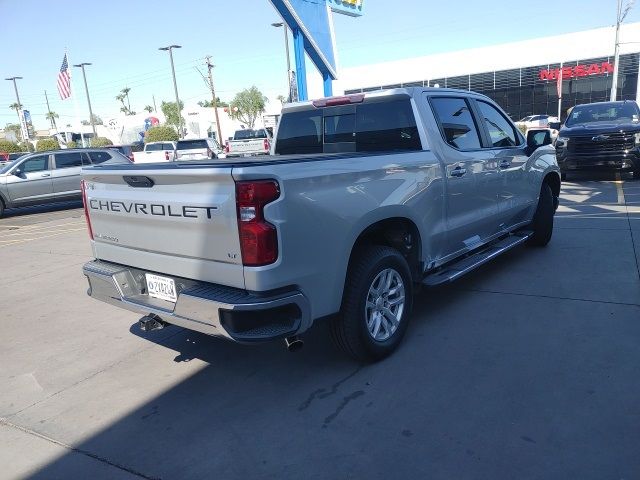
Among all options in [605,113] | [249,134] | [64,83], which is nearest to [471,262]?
[605,113]

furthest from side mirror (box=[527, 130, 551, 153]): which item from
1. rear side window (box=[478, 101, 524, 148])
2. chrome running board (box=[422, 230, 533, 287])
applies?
chrome running board (box=[422, 230, 533, 287])

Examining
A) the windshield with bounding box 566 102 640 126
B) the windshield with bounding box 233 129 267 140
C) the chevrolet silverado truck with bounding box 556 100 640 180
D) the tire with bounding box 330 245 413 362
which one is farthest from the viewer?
the windshield with bounding box 233 129 267 140

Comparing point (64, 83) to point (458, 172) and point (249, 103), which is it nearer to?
point (458, 172)

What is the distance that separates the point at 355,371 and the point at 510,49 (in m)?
46.8

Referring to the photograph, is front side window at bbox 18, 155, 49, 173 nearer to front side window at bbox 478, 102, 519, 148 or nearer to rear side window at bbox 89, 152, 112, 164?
rear side window at bbox 89, 152, 112, 164

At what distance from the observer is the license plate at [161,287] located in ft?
10.9

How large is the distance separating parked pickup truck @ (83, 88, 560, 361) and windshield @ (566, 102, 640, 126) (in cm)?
949

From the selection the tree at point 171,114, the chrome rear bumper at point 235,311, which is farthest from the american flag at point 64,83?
the chrome rear bumper at point 235,311

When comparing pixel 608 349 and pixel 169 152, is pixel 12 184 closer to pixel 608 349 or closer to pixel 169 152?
pixel 169 152

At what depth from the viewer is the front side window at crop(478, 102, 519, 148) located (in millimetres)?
5344

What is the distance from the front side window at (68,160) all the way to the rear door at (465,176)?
1320 centimetres

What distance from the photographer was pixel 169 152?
24109 millimetres

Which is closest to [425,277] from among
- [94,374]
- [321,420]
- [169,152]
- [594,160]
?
[321,420]

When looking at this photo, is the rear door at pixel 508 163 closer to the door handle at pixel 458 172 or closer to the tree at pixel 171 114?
the door handle at pixel 458 172
